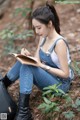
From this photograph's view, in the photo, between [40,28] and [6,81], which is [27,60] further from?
[6,81]

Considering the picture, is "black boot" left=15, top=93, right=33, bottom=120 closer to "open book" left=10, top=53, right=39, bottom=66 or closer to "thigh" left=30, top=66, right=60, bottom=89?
"thigh" left=30, top=66, right=60, bottom=89

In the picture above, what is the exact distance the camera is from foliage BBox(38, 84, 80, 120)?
3238 mm

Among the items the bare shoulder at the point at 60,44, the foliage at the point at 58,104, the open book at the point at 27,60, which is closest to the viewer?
the foliage at the point at 58,104

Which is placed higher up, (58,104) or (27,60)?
(27,60)

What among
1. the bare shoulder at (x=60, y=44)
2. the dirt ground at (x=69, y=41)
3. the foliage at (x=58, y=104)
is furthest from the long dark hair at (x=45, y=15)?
the dirt ground at (x=69, y=41)

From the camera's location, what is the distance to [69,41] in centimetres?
509

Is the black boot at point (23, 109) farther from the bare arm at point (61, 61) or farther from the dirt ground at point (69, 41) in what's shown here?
the bare arm at point (61, 61)

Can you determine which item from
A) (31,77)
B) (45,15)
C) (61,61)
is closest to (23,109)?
(31,77)

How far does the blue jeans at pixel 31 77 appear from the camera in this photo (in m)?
3.45

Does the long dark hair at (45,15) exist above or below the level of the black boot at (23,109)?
above

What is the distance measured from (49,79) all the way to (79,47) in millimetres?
1357

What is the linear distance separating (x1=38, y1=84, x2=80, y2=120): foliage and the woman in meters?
0.15

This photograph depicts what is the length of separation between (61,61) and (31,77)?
12.8 inches

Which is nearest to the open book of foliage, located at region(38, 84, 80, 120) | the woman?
the woman
